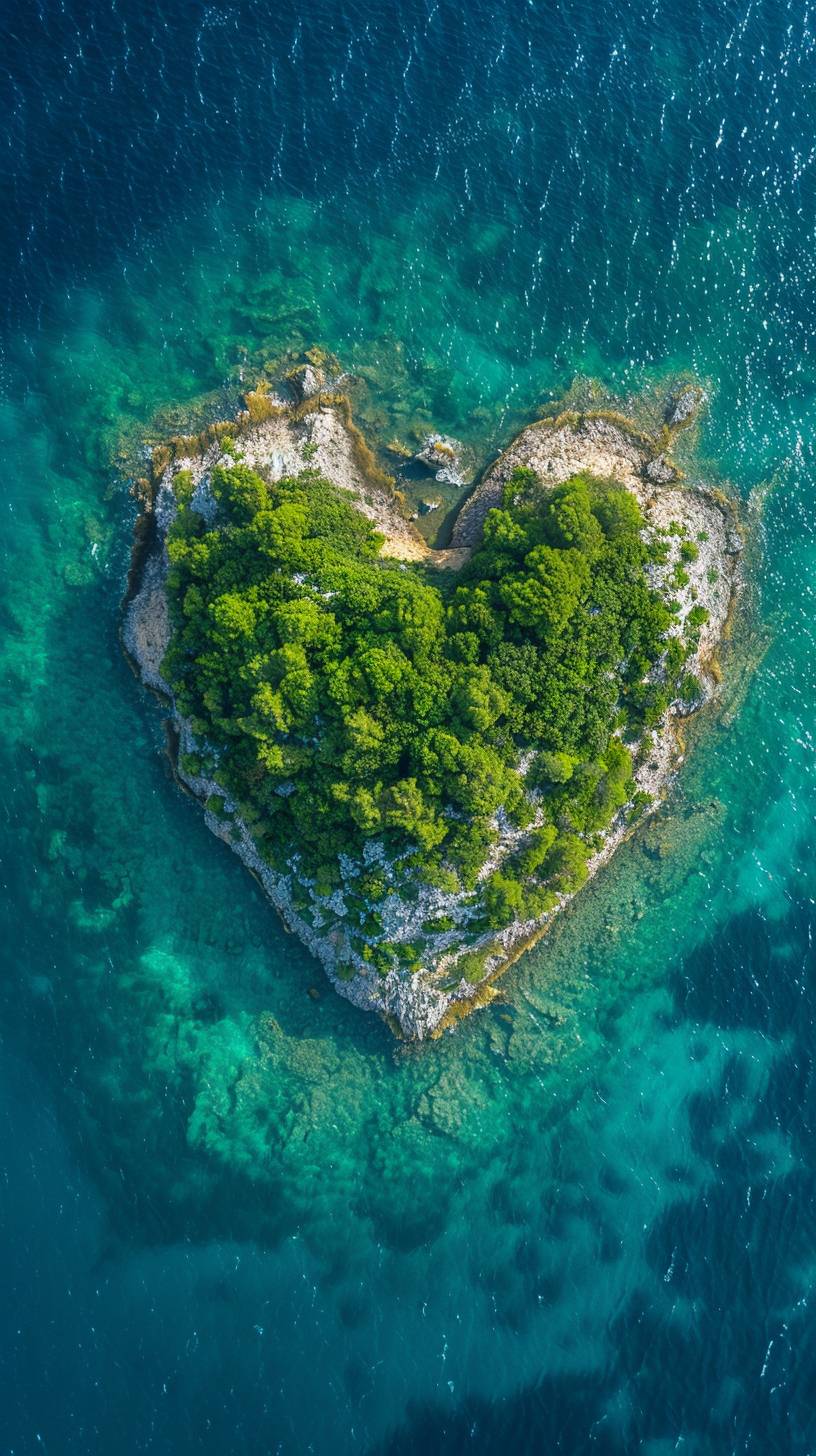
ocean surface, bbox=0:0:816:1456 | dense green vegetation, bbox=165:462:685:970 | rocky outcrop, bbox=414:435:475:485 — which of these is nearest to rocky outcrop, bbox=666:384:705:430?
ocean surface, bbox=0:0:816:1456

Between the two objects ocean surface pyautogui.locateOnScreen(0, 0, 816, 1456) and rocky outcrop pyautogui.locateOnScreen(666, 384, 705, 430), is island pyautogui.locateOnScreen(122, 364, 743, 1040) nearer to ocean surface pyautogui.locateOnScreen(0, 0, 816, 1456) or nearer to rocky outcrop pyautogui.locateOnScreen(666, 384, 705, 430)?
rocky outcrop pyautogui.locateOnScreen(666, 384, 705, 430)

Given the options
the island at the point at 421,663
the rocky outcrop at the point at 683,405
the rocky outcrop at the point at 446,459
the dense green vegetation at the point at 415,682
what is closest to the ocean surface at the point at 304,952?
the rocky outcrop at the point at 683,405

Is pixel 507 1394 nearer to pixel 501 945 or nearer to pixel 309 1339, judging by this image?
pixel 309 1339

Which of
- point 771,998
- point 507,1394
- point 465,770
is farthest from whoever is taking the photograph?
point 771,998

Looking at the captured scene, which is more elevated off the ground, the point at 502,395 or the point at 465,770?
the point at 502,395

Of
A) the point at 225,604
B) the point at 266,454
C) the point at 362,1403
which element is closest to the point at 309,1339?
the point at 362,1403

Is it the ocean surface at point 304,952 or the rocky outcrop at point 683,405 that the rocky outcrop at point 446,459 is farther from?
the rocky outcrop at point 683,405
